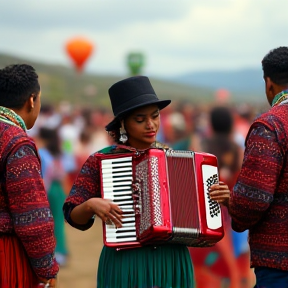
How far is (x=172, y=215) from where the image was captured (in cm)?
432

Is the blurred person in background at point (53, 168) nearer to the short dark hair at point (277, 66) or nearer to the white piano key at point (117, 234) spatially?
the white piano key at point (117, 234)

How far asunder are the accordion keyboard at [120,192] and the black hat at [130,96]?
341 mm

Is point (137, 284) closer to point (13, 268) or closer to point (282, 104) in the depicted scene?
point (13, 268)

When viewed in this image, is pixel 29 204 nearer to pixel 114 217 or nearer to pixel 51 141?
pixel 114 217

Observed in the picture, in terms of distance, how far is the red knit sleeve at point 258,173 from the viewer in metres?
4.11

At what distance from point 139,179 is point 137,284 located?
632mm

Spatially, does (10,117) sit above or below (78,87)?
below

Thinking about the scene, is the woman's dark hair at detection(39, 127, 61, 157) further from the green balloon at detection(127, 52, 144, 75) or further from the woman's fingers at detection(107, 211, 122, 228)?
the green balloon at detection(127, 52, 144, 75)


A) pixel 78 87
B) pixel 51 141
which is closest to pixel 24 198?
pixel 51 141

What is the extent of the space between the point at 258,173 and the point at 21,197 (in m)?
1.29

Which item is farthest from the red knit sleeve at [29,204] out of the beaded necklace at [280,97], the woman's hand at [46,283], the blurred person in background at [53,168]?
the blurred person in background at [53,168]

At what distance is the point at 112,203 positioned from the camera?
4.34 meters

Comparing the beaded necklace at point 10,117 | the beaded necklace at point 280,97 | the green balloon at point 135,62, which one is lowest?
the beaded necklace at point 280,97

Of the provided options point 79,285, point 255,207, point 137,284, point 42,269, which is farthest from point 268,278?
point 79,285
